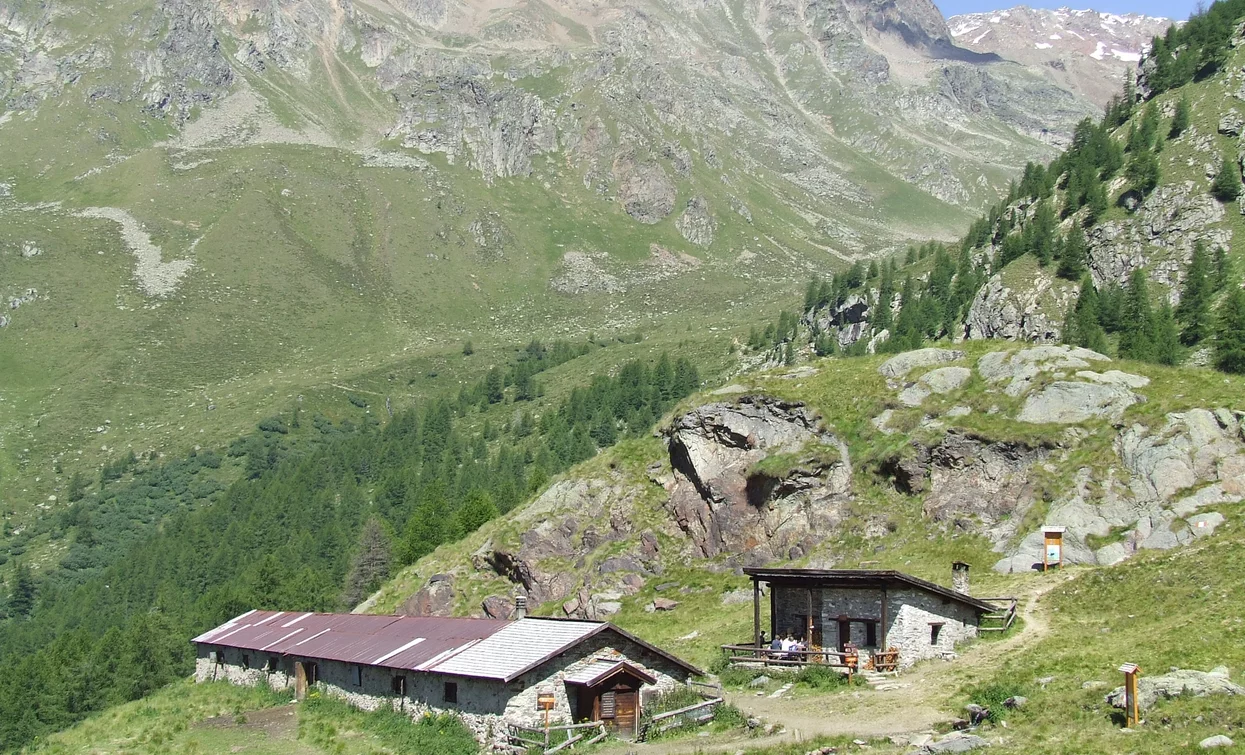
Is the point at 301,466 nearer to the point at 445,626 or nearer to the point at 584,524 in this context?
the point at 584,524

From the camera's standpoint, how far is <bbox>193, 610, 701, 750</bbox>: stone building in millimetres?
35938

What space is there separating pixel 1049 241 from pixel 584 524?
75.1 metres

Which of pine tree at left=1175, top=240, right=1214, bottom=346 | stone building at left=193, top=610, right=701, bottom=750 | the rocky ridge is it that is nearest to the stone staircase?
stone building at left=193, top=610, right=701, bottom=750

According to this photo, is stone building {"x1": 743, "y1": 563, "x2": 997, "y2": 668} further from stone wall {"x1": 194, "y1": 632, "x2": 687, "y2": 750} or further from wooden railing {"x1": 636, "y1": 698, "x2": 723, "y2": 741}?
wooden railing {"x1": 636, "y1": 698, "x2": 723, "y2": 741}

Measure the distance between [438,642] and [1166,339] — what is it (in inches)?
2923

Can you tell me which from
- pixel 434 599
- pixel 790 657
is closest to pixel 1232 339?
pixel 790 657

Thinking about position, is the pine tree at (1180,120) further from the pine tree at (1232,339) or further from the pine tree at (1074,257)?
the pine tree at (1232,339)

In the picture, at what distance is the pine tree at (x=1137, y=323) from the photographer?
8938 centimetres

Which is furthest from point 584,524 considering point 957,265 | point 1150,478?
point 957,265

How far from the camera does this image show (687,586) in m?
60.7

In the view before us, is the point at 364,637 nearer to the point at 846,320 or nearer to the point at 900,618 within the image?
the point at 900,618

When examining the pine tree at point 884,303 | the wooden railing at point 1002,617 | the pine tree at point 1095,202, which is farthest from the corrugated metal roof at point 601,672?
the pine tree at point 884,303

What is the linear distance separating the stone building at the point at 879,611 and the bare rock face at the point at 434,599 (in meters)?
27.8

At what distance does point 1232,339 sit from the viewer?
84375 millimetres
